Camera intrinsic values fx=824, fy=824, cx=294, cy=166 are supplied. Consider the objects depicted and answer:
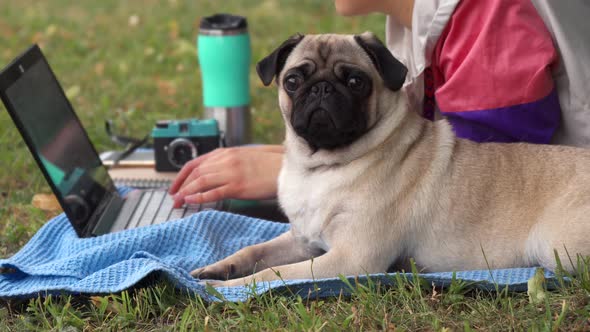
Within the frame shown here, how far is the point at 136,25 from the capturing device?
7551 millimetres

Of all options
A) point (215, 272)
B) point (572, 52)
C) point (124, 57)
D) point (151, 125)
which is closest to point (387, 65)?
point (572, 52)

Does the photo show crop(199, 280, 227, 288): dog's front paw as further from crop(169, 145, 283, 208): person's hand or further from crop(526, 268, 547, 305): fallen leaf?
crop(526, 268, 547, 305): fallen leaf

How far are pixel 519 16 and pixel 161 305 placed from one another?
1713mm

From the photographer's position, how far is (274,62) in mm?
2854

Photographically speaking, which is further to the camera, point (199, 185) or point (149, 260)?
point (199, 185)

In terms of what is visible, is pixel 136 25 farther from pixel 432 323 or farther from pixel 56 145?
pixel 432 323

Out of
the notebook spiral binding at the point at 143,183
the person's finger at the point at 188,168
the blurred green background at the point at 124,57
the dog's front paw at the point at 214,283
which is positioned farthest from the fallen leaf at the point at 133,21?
the dog's front paw at the point at 214,283

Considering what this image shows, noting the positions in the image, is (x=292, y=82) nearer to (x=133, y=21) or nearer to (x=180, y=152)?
(x=180, y=152)

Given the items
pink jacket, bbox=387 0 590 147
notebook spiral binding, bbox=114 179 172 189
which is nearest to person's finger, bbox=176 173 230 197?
notebook spiral binding, bbox=114 179 172 189

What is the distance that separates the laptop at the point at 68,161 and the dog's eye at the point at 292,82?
0.91 meters

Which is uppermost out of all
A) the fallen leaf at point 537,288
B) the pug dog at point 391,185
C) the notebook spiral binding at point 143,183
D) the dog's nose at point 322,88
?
the dog's nose at point 322,88

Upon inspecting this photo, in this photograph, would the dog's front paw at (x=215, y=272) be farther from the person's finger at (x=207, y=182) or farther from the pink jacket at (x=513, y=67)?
the pink jacket at (x=513, y=67)

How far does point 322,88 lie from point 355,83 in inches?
4.7

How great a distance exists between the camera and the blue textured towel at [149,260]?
2.65 m
